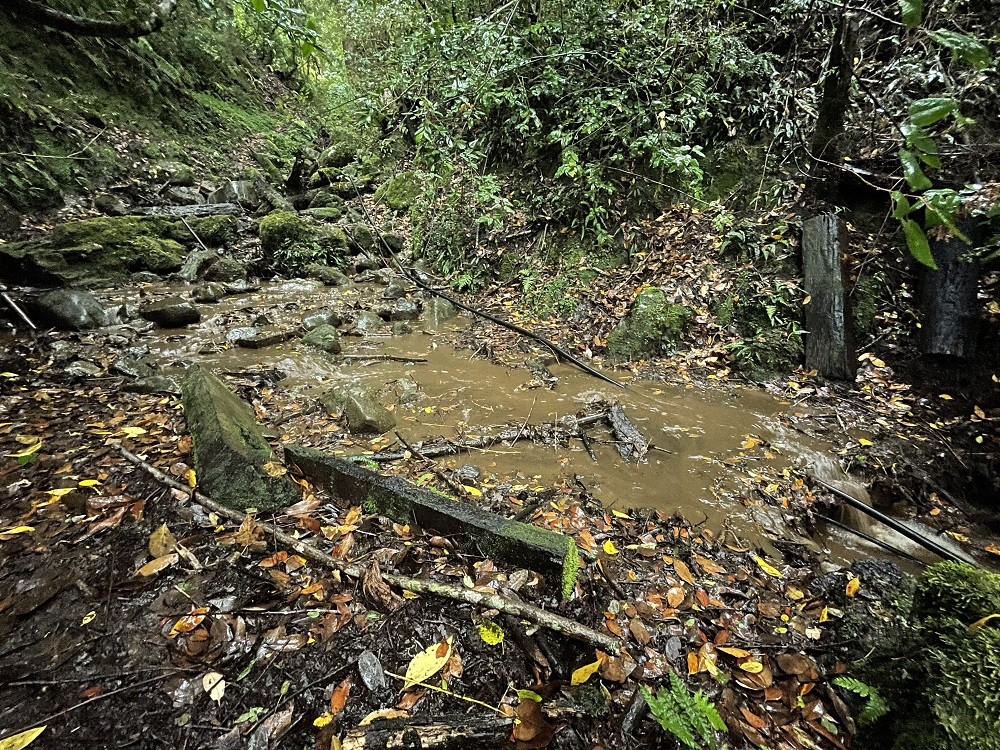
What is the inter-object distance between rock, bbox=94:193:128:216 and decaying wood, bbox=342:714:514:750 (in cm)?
1119

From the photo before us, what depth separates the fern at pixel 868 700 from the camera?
1646 mm

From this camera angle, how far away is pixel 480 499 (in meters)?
3.21

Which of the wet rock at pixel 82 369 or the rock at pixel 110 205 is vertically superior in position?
the rock at pixel 110 205

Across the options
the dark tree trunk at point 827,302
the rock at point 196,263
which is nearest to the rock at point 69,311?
the rock at point 196,263

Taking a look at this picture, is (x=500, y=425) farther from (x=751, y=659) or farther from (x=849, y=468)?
(x=849, y=468)

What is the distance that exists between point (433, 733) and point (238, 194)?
1321 cm

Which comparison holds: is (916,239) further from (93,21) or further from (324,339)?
(93,21)

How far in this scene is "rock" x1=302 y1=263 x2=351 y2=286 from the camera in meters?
8.78

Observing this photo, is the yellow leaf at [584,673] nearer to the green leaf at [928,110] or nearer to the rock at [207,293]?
the green leaf at [928,110]

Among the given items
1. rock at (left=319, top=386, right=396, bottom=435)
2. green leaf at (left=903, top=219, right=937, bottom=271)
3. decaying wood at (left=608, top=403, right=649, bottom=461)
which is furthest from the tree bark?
green leaf at (left=903, top=219, right=937, bottom=271)

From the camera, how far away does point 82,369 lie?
4543 mm

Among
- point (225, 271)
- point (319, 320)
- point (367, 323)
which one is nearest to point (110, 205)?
point (225, 271)

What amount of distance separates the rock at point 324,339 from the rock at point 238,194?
7.48m

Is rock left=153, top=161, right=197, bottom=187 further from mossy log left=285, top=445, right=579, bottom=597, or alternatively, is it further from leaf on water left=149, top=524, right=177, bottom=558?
leaf on water left=149, top=524, right=177, bottom=558
